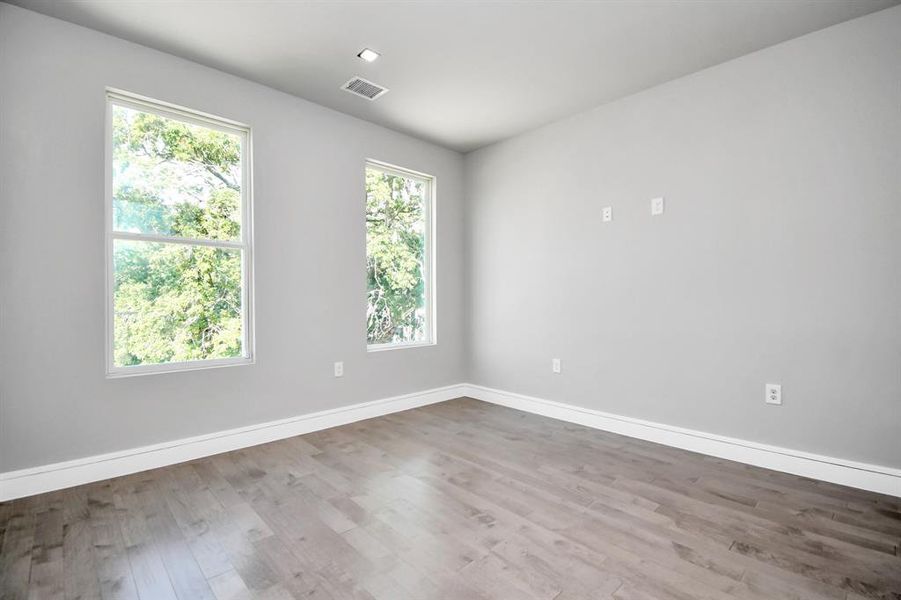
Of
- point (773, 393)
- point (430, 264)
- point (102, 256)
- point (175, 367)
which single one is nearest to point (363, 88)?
point (430, 264)

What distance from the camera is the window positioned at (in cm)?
398

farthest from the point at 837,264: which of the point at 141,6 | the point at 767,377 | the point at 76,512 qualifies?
the point at 76,512

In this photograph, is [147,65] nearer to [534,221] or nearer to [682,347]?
[534,221]

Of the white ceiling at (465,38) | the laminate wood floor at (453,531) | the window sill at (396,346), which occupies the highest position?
the white ceiling at (465,38)

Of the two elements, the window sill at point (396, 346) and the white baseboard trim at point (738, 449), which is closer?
the white baseboard trim at point (738, 449)

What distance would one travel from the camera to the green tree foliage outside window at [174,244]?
104 inches

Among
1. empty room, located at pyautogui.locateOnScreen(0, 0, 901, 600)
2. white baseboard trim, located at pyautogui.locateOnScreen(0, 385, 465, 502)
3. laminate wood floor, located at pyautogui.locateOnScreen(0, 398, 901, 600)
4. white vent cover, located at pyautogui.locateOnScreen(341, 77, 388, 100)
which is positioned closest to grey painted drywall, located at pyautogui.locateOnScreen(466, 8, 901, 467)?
empty room, located at pyautogui.locateOnScreen(0, 0, 901, 600)

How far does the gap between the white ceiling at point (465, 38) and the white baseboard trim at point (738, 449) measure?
8.46 ft

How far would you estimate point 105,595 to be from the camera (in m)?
1.53

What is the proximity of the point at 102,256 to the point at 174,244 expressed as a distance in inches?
15.7

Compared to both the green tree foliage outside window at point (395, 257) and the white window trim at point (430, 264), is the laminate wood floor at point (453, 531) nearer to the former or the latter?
the green tree foliage outside window at point (395, 257)

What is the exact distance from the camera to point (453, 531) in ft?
6.44

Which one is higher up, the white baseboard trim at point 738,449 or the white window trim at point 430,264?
the white window trim at point 430,264

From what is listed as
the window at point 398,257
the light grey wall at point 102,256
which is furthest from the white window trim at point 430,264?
the light grey wall at point 102,256
